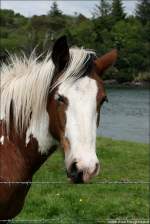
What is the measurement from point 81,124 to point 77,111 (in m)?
0.09

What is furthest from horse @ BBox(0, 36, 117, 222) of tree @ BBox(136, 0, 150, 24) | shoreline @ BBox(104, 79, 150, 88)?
tree @ BBox(136, 0, 150, 24)

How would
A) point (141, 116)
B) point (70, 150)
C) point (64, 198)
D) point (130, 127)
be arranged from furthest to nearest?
point (141, 116) → point (130, 127) → point (64, 198) → point (70, 150)

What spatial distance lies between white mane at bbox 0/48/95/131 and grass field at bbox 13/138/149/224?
5.62ft

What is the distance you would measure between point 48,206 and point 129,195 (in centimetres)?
159

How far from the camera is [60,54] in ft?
10.6

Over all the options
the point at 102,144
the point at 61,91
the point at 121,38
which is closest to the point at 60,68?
the point at 61,91

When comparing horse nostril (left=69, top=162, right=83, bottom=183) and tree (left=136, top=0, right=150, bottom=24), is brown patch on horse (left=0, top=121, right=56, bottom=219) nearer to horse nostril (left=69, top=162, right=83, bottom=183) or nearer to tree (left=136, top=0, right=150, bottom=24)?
horse nostril (left=69, top=162, right=83, bottom=183)

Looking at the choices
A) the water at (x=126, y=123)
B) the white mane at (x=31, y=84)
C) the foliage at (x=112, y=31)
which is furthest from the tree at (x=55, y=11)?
the white mane at (x=31, y=84)

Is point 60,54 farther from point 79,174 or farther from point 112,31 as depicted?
point 112,31

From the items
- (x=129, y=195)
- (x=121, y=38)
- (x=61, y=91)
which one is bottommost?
(x=121, y=38)

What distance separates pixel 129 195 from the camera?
7457 mm

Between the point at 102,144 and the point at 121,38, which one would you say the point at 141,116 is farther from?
the point at 121,38

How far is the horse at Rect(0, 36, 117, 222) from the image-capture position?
9.89ft

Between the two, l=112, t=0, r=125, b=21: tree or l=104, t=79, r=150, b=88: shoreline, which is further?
l=112, t=0, r=125, b=21: tree
